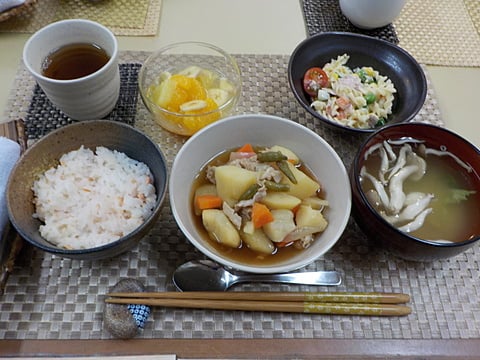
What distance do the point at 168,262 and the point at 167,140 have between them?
522 mm

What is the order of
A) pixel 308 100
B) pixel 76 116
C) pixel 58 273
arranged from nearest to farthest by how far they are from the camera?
1. pixel 58 273
2. pixel 76 116
3. pixel 308 100

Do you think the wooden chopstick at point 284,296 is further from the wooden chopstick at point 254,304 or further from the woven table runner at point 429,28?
the woven table runner at point 429,28

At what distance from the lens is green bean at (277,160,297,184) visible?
1.31 meters

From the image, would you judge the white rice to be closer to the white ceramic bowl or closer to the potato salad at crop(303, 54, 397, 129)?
the white ceramic bowl

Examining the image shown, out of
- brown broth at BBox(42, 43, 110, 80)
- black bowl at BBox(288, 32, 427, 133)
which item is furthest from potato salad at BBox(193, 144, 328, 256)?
brown broth at BBox(42, 43, 110, 80)

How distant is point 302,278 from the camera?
1249mm

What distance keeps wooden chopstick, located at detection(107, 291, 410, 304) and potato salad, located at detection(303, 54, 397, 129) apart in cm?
66

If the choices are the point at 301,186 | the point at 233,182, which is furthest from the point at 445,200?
the point at 233,182

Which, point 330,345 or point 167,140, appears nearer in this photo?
point 330,345

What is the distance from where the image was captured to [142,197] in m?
1.29

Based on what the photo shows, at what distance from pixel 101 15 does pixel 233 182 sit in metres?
1.30

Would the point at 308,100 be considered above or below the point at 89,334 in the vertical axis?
above

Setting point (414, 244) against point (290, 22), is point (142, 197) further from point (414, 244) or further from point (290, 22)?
point (290, 22)

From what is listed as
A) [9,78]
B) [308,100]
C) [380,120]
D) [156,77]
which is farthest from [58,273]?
[380,120]
